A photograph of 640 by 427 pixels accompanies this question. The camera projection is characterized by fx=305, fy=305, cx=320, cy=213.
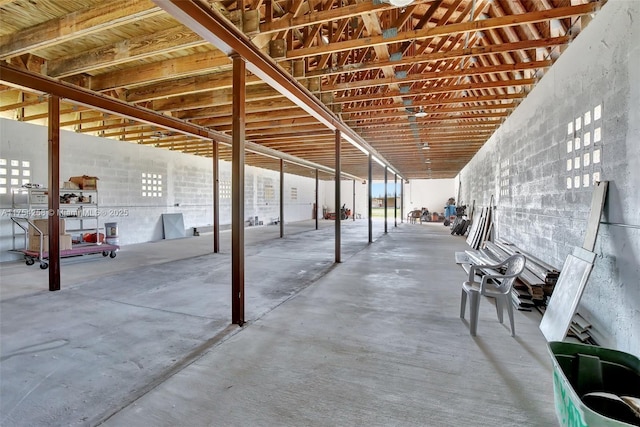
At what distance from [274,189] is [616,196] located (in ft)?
50.7

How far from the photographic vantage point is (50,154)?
14.1 feet

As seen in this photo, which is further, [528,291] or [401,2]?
[528,291]

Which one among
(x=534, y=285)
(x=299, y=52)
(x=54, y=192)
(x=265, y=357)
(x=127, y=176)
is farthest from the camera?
(x=127, y=176)

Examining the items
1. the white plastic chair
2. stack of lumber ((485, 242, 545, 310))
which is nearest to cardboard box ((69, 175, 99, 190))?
the white plastic chair

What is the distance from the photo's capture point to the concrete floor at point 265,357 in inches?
70.4

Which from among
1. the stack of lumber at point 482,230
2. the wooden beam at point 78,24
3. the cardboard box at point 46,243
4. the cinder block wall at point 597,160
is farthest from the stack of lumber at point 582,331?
the cardboard box at point 46,243

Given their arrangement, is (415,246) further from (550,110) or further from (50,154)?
(50,154)

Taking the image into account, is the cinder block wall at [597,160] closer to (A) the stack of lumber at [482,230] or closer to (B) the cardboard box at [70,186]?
(A) the stack of lumber at [482,230]

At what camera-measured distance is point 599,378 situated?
68.6 inches

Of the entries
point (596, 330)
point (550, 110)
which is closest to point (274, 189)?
point (550, 110)

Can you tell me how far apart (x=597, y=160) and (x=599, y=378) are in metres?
1.95

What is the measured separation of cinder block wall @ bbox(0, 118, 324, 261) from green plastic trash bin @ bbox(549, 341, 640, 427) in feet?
29.6

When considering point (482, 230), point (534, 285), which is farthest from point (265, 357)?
point (482, 230)

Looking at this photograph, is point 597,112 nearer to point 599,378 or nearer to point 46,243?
point 599,378
